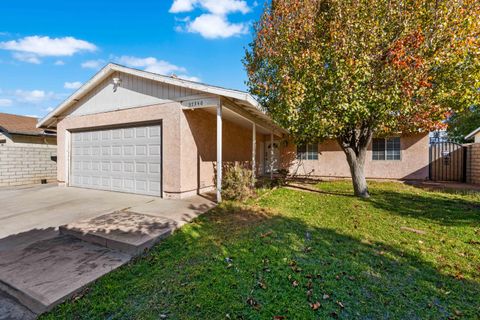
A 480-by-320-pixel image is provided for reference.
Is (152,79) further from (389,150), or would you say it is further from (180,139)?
(389,150)

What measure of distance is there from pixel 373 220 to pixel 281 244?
2983 mm

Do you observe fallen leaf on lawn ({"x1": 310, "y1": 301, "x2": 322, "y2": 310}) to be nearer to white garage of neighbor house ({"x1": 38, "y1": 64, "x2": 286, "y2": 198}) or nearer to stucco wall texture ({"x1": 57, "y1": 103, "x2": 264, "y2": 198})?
white garage of neighbor house ({"x1": 38, "y1": 64, "x2": 286, "y2": 198})

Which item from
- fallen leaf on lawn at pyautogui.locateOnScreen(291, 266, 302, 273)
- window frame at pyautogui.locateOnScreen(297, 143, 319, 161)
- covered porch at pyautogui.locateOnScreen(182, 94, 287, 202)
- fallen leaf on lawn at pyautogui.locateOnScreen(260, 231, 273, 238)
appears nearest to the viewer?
fallen leaf on lawn at pyautogui.locateOnScreen(291, 266, 302, 273)

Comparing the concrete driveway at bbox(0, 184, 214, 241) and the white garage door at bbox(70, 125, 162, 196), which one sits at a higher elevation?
the white garage door at bbox(70, 125, 162, 196)

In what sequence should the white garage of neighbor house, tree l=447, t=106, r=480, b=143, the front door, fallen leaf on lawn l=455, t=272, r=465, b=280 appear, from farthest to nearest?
tree l=447, t=106, r=480, b=143 < the front door < the white garage of neighbor house < fallen leaf on lawn l=455, t=272, r=465, b=280

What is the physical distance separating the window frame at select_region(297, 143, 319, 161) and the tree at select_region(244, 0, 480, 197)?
716cm

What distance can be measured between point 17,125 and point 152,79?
1043cm

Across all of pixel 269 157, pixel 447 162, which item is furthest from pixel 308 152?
pixel 447 162

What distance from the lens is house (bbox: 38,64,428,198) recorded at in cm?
721

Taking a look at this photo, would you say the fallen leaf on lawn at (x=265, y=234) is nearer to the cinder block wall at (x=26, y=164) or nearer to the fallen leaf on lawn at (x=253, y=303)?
the fallen leaf on lawn at (x=253, y=303)

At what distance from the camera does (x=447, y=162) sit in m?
12.0

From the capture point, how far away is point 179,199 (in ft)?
23.5

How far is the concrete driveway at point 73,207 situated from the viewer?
5121mm

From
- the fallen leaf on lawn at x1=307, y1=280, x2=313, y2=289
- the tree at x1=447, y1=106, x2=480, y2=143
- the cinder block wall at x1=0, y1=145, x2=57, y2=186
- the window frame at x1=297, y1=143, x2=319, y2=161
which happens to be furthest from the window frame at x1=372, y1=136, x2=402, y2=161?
the cinder block wall at x1=0, y1=145, x2=57, y2=186
